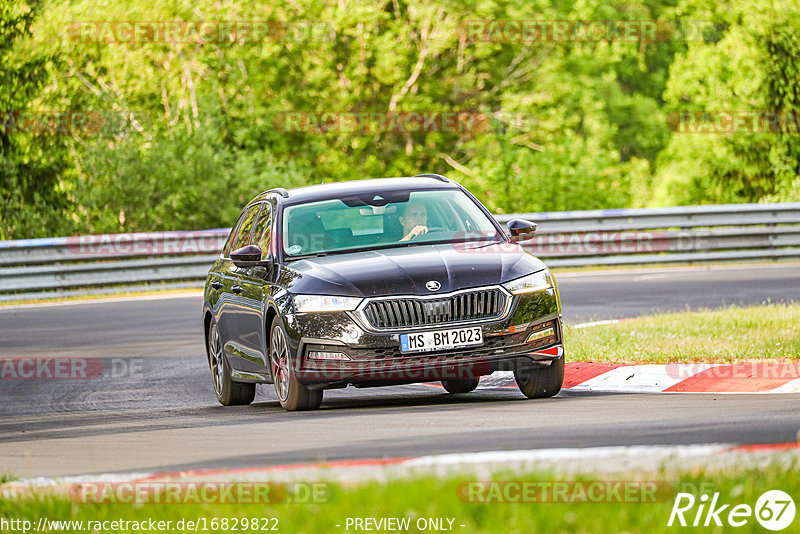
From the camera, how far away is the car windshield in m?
10.4

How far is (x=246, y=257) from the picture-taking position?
10.5 metres

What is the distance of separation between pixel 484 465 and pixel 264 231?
18.1 feet

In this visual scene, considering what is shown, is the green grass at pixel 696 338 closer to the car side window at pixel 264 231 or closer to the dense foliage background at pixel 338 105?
the car side window at pixel 264 231

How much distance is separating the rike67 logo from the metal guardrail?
19280 mm

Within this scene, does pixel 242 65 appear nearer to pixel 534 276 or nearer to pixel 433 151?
pixel 433 151

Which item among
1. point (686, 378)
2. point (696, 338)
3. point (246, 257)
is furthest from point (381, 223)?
point (696, 338)

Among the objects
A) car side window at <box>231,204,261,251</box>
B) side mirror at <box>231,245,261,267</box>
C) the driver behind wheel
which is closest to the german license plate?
the driver behind wheel

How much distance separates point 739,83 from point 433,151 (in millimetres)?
10607

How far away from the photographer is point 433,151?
4528 centimetres

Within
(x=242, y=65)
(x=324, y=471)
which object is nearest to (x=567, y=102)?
(x=242, y=65)

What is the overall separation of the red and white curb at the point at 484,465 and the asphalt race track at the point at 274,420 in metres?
0.42

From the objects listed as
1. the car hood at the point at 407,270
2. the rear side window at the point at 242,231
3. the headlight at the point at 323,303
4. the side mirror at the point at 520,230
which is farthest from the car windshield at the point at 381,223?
the rear side window at the point at 242,231

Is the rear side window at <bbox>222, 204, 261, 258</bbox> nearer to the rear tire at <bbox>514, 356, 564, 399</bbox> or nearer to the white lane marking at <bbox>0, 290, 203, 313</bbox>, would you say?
the rear tire at <bbox>514, 356, 564, 399</bbox>

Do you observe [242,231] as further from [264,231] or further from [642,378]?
[642,378]
